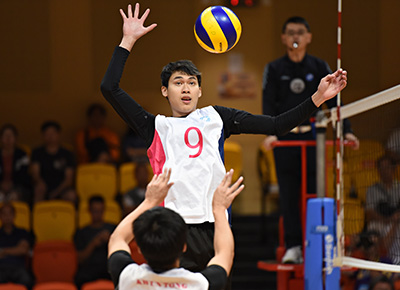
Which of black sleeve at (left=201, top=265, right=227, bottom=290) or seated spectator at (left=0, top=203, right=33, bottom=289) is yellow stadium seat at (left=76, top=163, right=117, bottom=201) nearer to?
seated spectator at (left=0, top=203, right=33, bottom=289)

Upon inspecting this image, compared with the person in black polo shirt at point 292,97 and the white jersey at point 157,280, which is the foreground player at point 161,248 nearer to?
the white jersey at point 157,280

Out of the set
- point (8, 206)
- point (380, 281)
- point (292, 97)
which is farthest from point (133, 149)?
point (292, 97)

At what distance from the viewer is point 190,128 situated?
4129 mm

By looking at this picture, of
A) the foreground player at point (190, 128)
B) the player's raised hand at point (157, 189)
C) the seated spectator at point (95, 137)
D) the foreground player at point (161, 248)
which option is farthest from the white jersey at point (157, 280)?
the seated spectator at point (95, 137)

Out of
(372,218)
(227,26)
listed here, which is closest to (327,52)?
(372,218)

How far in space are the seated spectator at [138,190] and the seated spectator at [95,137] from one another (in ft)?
3.71

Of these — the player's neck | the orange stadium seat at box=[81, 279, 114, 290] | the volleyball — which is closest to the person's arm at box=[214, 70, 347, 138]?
the volleyball

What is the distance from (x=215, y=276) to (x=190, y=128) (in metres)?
1.25

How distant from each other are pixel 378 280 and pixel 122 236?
5.04m

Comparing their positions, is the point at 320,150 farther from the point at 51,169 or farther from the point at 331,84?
the point at 51,169

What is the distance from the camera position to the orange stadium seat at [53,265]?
8867mm

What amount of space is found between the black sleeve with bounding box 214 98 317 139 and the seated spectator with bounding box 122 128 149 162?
6439mm

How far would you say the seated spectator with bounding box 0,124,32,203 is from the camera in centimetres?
1002

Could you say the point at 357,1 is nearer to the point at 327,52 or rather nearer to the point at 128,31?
the point at 327,52
